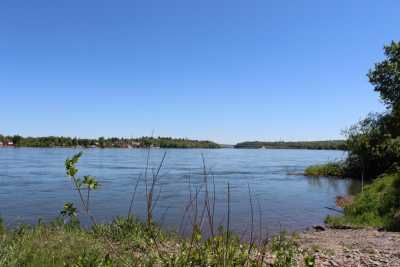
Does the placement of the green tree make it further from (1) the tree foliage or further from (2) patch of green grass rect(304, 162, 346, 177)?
(2) patch of green grass rect(304, 162, 346, 177)

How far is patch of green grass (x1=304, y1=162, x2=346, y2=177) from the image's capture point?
48875 millimetres

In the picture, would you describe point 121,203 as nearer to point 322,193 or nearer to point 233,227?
point 233,227

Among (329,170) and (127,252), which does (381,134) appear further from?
(127,252)

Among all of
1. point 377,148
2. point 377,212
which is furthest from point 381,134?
point 377,212

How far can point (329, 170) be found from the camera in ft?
165

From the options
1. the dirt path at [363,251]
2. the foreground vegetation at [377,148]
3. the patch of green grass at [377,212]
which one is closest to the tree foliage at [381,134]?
the foreground vegetation at [377,148]

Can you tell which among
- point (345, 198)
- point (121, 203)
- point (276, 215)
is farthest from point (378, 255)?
point (345, 198)

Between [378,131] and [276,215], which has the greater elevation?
[378,131]

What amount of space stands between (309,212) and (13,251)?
18719 millimetres

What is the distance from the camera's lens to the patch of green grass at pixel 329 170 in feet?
160

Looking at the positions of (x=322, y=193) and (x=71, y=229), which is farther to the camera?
(x=322, y=193)

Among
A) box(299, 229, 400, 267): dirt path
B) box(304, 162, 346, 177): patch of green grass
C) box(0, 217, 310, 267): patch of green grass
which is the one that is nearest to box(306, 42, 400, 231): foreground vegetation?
box(304, 162, 346, 177): patch of green grass

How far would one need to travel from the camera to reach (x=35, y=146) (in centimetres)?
16350

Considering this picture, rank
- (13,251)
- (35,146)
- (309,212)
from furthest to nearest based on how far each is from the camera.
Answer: (35,146) → (309,212) → (13,251)
